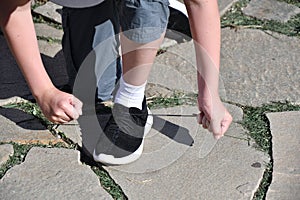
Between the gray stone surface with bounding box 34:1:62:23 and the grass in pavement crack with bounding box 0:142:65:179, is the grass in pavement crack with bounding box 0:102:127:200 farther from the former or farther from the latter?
the gray stone surface with bounding box 34:1:62:23

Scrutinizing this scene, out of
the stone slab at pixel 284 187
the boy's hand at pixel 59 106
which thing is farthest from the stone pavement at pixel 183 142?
the boy's hand at pixel 59 106

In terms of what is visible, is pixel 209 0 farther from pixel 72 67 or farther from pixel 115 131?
pixel 72 67

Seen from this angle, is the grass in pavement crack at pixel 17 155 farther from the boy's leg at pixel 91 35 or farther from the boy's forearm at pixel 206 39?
the boy's forearm at pixel 206 39

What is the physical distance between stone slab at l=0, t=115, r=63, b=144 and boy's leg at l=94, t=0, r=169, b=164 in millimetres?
151

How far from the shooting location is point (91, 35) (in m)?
2.06

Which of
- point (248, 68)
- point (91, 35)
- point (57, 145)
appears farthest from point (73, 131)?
point (248, 68)

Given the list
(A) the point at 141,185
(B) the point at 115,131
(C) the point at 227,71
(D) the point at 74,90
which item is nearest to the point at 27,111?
(D) the point at 74,90

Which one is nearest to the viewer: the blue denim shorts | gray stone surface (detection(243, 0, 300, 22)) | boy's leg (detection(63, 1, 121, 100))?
the blue denim shorts

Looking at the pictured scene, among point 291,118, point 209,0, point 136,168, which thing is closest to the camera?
point 209,0

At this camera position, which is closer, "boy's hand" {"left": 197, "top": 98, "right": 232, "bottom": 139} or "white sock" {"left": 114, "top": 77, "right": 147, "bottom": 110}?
"boy's hand" {"left": 197, "top": 98, "right": 232, "bottom": 139}

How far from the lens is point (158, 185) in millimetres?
1780

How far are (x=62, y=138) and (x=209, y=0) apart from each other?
0.61m

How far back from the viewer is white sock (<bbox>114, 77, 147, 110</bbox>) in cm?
193

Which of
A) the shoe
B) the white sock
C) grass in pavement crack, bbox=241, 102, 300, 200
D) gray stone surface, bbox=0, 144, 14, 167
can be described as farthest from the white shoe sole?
grass in pavement crack, bbox=241, 102, 300, 200
